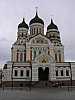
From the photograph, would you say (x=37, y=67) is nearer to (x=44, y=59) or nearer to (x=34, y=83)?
(x=44, y=59)

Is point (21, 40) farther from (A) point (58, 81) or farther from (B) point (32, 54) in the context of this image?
(A) point (58, 81)

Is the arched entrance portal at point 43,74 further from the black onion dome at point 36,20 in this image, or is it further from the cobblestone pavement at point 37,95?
the cobblestone pavement at point 37,95

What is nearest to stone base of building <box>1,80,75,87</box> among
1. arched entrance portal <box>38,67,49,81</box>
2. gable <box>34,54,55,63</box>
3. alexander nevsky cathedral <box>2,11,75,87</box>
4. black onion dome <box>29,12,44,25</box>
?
alexander nevsky cathedral <box>2,11,75,87</box>

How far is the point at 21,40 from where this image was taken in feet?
199

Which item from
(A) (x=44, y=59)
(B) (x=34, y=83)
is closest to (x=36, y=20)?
(A) (x=44, y=59)

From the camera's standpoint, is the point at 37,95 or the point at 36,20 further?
the point at 36,20

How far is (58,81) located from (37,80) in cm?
488

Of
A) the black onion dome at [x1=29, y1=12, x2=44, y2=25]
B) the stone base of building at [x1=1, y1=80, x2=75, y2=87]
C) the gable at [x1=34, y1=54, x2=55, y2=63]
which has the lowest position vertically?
the stone base of building at [x1=1, y1=80, x2=75, y2=87]

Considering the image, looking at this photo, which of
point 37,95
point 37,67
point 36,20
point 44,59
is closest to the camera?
point 37,95

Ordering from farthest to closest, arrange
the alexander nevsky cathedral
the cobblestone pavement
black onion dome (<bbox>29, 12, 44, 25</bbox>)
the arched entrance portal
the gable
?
black onion dome (<bbox>29, 12, 44, 25</bbox>)
the gable
the arched entrance portal
the alexander nevsky cathedral
the cobblestone pavement

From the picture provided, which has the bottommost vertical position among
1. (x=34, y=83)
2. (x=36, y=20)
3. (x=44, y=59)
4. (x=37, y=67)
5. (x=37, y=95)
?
(x=34, y=83)

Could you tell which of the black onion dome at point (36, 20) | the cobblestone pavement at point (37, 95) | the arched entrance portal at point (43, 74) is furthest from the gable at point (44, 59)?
the cobblestone pavement at point (37, 95)

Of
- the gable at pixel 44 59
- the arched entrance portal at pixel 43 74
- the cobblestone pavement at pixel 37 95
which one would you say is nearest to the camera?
the cobblestone pavement at pixel 37 95

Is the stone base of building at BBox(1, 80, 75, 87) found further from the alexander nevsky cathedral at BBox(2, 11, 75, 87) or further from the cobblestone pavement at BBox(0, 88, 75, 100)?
the cobblestone pavement at BBox(0, 88, 75, 100)
